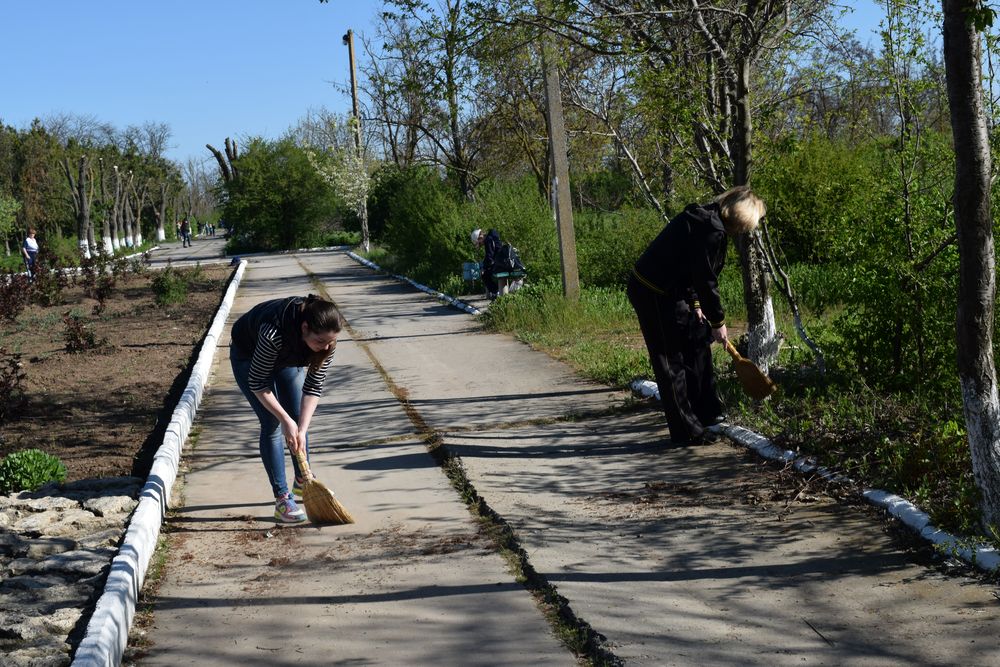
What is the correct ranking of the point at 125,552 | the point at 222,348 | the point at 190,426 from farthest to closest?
the point at 222,348, the point at 190,426, the point at 125,552

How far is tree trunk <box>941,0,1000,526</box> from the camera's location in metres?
4.30

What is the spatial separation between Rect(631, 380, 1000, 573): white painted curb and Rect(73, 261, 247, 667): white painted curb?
3.40m

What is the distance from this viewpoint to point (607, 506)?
18.7 feet

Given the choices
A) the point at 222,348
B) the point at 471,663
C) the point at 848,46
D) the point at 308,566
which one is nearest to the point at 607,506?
the point at 308,566

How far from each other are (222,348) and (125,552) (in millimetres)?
9210

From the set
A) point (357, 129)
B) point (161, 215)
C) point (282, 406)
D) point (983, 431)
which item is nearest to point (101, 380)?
point (282, 406)

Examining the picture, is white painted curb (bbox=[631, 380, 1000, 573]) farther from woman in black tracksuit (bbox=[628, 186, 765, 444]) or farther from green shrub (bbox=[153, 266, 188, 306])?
green shrub (bbox=[153, 266, 188, 306])

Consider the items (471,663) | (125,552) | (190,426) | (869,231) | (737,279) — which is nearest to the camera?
(471,663)

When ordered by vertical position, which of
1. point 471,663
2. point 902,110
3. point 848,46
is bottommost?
point 471,663

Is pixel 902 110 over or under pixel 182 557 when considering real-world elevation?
over

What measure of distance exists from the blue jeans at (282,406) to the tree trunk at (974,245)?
3.42 metres

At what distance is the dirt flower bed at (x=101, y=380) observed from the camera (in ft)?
27.5

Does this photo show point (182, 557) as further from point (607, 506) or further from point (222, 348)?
point (222, 348)

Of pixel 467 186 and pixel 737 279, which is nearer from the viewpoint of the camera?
pixel 737 279
